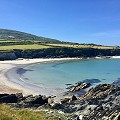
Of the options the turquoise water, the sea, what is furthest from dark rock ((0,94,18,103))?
the turquoise water

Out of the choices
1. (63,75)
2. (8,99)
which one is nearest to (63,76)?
(63,75)

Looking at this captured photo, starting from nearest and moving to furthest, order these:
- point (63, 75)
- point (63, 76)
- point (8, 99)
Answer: point (8, 99) → point (63, 76) → point (63, 75)

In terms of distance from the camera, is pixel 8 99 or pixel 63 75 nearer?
pixel 8 99

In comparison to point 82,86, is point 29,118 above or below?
above

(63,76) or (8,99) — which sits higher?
(8,99)

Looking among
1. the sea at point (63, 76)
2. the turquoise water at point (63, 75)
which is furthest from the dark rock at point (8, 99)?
the turquoise water at point (63, 75)

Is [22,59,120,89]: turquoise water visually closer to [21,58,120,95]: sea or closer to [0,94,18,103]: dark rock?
[21,58,120,95]: sea

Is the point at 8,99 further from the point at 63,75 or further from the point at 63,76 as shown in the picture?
the point at 63,75

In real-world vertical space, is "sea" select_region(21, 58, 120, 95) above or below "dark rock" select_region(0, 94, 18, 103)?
below

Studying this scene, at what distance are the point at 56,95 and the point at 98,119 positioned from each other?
24901 mm

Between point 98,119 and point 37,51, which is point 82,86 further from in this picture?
point 37,51

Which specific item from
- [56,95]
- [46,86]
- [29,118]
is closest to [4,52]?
[46,86]

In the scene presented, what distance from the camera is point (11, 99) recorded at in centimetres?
3466

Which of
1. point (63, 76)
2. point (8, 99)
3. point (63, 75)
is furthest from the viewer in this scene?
point (63, 75)
